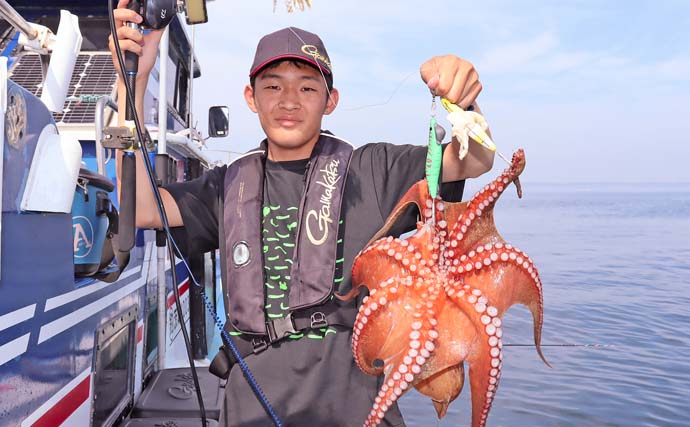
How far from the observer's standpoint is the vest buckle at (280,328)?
2240 millimetres

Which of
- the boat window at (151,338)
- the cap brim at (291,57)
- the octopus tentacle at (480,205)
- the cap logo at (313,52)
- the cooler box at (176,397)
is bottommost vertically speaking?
Answer: the cooler box at (176,397)

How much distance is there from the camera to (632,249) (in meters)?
23.5

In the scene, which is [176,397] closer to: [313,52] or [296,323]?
[296,323]

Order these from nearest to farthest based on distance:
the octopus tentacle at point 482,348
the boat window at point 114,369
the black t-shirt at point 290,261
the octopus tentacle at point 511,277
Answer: the octopus tentacle at point 482,348 < the octopus tentacle at point 511,277 < the black t-shirt at point 290,261 < the boat window at point 114,369

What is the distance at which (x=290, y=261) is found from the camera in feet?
7.79

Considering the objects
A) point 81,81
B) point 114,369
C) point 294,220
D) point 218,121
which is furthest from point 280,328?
point 218,121

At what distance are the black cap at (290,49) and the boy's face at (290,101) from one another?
6 centimetres

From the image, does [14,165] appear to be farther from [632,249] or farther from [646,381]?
[632,249]

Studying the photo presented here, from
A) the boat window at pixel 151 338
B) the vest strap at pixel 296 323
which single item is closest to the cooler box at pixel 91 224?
the vest strap at pixel 296 323

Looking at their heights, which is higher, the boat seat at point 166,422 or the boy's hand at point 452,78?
the boy's hand at point 452,78

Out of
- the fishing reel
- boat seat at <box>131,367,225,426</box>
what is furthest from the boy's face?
boat seat at <box>131,367,225,426</box>

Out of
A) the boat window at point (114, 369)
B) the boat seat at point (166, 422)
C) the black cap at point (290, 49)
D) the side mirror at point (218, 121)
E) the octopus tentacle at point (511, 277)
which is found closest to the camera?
the octopus tentacle at point (511, 277)

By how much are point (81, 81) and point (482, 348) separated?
5.38 metres

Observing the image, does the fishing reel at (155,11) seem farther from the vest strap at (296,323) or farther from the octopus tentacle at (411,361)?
the octopus tentacle at (411,361)
